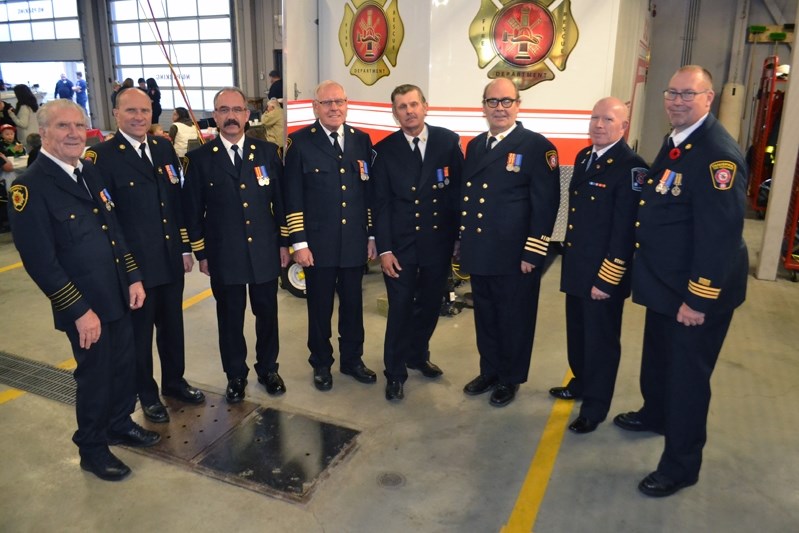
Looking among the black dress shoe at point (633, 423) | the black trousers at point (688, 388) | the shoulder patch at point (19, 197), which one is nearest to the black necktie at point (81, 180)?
the shoulder patch at point (19, 197)

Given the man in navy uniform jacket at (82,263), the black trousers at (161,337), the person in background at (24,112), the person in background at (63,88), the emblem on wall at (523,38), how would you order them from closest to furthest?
the man in navy uniform jacket at (82,263) → the black trousers at (161,337) → the emblem on wall at (523,38) → the person in background at (24,112) → the person in background at (63,88)

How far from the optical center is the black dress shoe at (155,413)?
3531mm

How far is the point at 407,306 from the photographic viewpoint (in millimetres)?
3760

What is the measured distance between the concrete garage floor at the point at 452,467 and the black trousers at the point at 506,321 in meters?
0.25

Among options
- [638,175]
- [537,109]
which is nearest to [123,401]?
[638,175]

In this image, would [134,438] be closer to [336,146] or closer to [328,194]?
[328,194]

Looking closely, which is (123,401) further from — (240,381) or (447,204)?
(447,204)

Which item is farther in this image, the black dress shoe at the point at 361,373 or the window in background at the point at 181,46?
the window in background at the point at 181,46

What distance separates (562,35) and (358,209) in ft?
6.94

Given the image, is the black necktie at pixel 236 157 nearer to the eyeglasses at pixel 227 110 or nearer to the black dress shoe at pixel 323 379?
the eyeglasses at pixel 227 110

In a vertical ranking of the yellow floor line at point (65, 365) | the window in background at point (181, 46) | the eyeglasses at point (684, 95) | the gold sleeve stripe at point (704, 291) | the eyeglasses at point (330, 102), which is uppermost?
the window in background at point (181, 46)

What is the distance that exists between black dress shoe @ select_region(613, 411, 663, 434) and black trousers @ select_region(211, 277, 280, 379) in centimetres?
212

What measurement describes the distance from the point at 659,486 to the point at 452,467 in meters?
0.98

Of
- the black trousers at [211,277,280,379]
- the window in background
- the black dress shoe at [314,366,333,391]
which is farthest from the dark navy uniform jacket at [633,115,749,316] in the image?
the window in background
